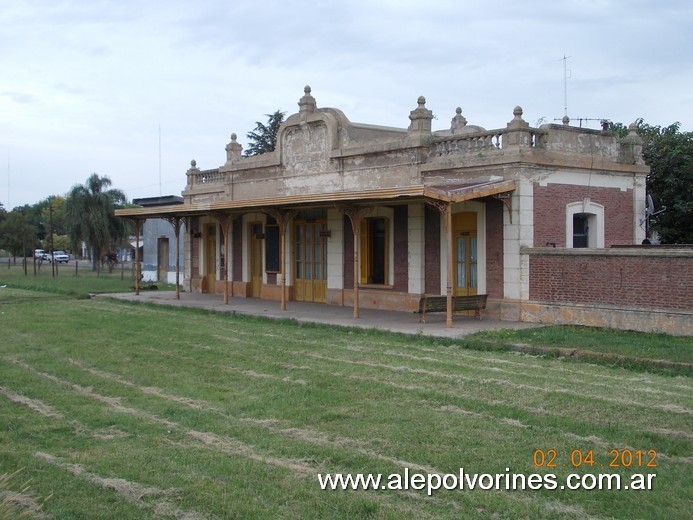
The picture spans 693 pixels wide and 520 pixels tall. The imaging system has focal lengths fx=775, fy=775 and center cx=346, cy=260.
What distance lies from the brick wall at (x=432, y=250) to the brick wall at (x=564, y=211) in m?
2.52

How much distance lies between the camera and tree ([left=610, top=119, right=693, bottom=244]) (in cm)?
2328

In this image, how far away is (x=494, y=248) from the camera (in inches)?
671

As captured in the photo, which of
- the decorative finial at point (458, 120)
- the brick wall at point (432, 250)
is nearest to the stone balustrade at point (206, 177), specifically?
the decorative finial at point (458, 120)

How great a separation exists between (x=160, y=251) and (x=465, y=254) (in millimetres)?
23794

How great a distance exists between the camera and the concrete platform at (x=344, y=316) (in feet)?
50.2

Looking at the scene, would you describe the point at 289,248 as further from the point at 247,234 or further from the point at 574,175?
the point at 574,175

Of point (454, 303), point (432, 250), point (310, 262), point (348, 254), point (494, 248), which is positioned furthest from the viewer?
point (310, 262)

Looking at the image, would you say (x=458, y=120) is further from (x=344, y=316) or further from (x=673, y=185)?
(x=344, y=316)

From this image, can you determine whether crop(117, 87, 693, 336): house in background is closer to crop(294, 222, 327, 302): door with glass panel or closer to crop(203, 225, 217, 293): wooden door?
crop(294, 222, 327, 302): door with glass panel

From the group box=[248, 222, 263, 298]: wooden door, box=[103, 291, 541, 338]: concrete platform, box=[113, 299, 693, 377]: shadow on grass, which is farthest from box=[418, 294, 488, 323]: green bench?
box=[248, 222, 263, 298]: wooden door

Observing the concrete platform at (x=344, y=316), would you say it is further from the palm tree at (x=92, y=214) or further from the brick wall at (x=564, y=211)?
the palm tree at (x=92, y=214)

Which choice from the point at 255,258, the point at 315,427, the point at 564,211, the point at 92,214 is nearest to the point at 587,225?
Answer: the point at 564,211

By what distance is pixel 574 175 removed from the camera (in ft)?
57.8

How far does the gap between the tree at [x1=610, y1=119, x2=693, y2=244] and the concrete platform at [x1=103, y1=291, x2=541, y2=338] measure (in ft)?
31.4
